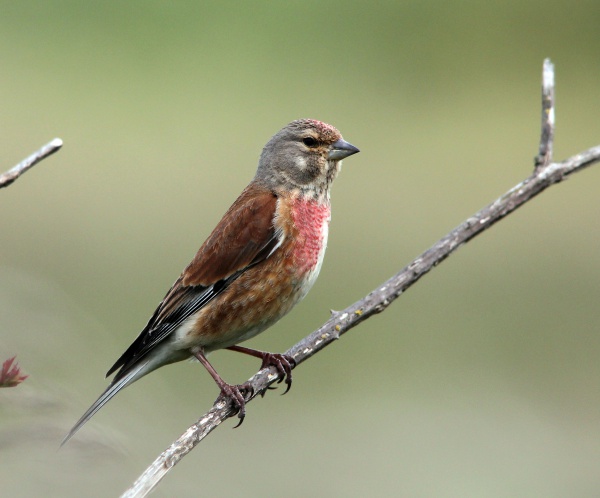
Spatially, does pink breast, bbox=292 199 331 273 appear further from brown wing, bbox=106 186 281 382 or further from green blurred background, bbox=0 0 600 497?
green blurred background, bbox=0 0 600 497

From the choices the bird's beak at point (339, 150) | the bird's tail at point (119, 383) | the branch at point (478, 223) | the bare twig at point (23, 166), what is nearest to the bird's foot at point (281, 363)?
the branch at point (478, 223)

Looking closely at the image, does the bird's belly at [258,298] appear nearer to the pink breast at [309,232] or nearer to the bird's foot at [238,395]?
the pink breast at [309,232]

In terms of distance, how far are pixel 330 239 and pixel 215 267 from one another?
17.3 ft

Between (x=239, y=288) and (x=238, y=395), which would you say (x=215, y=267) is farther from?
(x=238, y=395)

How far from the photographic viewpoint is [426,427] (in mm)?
6242

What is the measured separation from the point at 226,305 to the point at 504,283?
526cm

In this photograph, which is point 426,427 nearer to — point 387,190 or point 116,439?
point 387,190

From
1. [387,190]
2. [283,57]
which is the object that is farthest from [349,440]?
[283,57]

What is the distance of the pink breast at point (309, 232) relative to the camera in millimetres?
3404

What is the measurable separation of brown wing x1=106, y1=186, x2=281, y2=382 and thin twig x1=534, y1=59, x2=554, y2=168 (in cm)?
93

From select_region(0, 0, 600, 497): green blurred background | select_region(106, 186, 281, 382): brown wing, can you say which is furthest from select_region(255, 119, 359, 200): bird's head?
select_region(0, 0, 600, 497): green blurred background

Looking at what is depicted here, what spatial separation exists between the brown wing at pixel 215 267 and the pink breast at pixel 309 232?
80 mm

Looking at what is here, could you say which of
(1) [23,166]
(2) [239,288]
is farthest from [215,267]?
(1) [23,166]

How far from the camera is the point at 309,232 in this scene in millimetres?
3488
